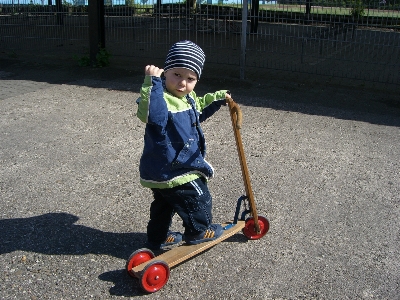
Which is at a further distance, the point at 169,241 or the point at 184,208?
the point at 169,241

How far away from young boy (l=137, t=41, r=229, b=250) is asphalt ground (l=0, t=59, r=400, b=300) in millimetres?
453

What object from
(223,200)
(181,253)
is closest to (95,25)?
(223,200)

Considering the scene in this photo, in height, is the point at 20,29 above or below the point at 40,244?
above

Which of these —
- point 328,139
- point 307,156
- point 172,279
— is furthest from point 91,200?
point 328,139

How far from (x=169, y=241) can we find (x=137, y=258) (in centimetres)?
38

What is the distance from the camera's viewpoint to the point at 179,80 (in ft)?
9.78

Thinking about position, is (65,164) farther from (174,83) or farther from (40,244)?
(174,83)

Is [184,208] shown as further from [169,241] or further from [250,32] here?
[250,32]

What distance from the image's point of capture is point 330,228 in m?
3.93

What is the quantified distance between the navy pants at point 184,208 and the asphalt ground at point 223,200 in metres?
0.29

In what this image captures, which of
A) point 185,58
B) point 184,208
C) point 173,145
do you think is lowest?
point 184,208

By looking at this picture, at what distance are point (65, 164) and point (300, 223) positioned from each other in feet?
8.21

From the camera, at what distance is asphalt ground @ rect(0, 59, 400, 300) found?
3236 millimetres

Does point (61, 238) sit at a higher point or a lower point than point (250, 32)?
lower
